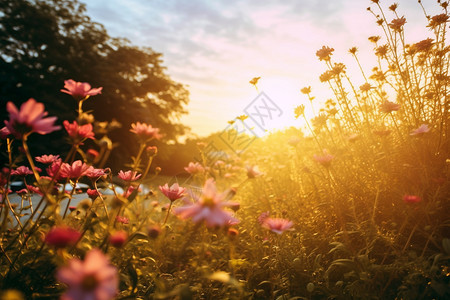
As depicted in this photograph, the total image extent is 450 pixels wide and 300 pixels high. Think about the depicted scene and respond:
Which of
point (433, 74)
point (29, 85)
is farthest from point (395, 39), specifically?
point (29, 85)

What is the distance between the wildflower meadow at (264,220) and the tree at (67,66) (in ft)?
29.2

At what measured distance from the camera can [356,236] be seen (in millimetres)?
1826

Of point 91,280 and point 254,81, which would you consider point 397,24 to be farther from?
point 91,280

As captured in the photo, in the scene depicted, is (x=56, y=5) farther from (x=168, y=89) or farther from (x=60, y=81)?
(x=168, y=89)

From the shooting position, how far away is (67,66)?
36.2 feet

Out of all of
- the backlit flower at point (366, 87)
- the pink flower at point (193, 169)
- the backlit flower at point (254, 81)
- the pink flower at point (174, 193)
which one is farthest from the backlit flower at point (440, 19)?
the pink flower at point (174, 193)

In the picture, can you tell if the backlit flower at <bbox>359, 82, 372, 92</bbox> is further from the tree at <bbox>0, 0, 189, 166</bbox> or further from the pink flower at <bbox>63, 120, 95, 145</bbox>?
the tree at <bbox>0, 0, 189, 166</bbox>

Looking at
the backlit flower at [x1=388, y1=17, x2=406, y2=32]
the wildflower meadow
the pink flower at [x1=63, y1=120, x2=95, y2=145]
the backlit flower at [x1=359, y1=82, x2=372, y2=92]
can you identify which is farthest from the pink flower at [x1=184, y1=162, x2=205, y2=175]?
the backlit flower at [x1=388, y1=17, x2=406, y2=32]

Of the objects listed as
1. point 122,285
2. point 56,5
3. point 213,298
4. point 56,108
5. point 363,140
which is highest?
point 56,5

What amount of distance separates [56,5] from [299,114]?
13.3 m

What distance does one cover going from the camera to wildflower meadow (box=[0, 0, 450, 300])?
92 cm

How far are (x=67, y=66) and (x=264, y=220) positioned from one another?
12.2 metres

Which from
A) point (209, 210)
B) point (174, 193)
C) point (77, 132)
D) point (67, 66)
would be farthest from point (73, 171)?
point (67, 66)

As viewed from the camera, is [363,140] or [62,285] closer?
[62,285]
